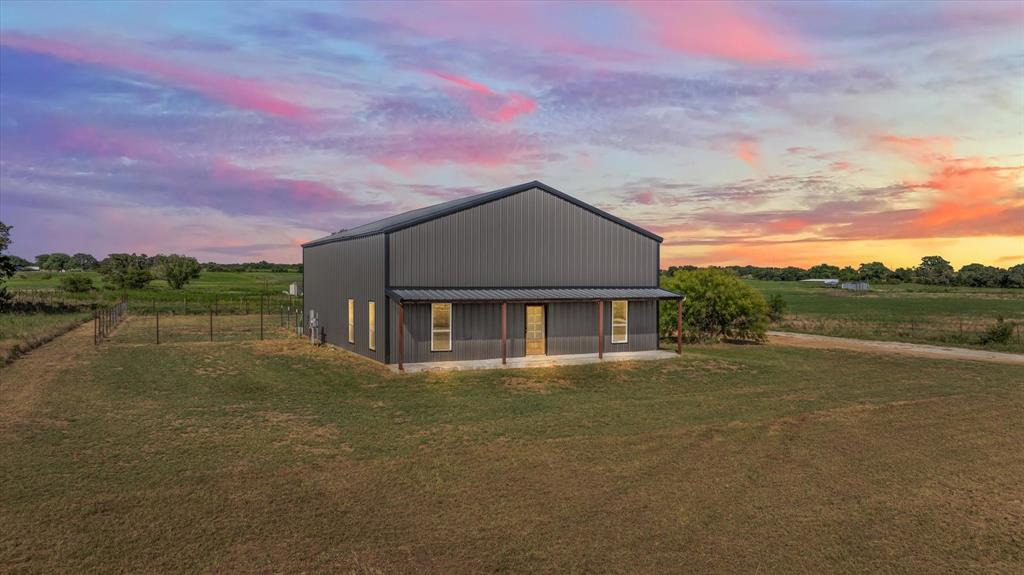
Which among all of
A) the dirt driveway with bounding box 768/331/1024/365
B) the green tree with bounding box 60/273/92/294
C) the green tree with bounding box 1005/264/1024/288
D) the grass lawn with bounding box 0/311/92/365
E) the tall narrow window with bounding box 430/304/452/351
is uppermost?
the green tree with bounding box 1005/264/1024/288

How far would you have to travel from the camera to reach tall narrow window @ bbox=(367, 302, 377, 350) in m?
21.6

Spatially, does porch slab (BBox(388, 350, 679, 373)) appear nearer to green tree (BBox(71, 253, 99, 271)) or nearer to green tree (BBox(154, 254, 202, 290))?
green tree (BBox(154, 254, 202, 290))

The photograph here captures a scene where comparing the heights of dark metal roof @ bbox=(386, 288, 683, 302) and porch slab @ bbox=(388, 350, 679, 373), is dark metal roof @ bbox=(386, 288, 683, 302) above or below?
above

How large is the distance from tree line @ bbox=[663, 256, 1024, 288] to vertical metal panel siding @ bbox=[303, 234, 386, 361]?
2786 inches

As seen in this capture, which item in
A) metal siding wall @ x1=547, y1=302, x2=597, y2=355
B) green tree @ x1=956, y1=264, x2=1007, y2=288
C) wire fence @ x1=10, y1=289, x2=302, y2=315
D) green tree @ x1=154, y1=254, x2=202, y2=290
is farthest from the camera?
green tree @ x1=956, y1=264, x2=1007, y2=288

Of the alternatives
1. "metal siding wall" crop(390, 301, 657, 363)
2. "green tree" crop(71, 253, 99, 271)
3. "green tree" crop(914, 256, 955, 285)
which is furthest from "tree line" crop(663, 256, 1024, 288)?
"green tree" crop(71, 253, 99, 271)

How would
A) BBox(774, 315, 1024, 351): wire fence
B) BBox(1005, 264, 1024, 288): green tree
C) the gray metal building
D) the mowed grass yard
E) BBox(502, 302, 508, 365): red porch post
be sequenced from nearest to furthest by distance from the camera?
the mowed grass yard, BBox(502, 302, 508, 365): red porch post, the gray metal building, BBox(774, 315, 1024, 351): wire fence, BBox(1005, 264, 1024, 288): green tree

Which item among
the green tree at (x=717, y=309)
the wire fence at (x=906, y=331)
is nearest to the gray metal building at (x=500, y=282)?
the green tree at (x=717, y=309)

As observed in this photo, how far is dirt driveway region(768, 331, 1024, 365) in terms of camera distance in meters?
24.8

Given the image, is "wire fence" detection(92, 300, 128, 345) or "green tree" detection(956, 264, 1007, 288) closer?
"wire fence" detection(92, 300, 128, 345)

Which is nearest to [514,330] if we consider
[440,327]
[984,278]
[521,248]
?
[440,327]

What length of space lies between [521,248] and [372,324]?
233 inches

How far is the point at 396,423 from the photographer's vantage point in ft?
41.0

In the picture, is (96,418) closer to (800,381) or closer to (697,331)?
(800,381)
